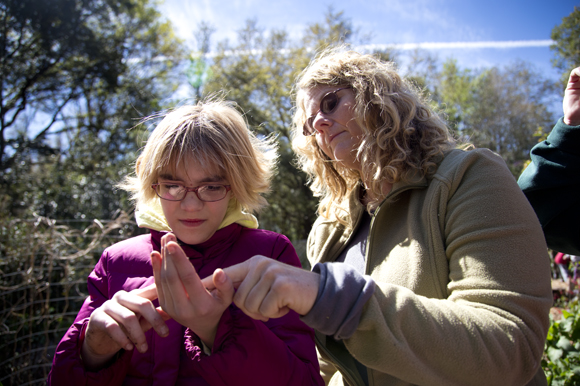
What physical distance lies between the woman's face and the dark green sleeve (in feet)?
2.94

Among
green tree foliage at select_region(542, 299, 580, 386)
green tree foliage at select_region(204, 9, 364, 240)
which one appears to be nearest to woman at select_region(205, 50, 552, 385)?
green tree foliage at select_region(542, 299, 580, 386)

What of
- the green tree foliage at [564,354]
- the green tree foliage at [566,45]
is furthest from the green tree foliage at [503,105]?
the green tree foliage at [564,354]

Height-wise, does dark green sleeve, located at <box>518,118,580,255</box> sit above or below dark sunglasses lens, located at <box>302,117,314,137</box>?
below

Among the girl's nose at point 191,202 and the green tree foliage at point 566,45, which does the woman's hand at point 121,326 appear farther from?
the green tree foliage at point 566,45

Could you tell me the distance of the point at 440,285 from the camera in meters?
1.37

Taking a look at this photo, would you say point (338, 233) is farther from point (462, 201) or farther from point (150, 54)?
point (150, 54)

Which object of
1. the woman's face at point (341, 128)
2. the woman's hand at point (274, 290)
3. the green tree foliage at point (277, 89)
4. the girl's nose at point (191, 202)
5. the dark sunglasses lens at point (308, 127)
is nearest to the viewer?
the woman's hand at point (274, 290)

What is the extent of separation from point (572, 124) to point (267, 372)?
1.74 metres

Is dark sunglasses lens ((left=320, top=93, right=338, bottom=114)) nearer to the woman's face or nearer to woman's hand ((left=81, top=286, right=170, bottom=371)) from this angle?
the woman's face

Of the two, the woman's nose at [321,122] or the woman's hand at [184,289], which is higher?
the woman's nose at [321,122]

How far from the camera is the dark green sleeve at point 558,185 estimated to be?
5.81ft

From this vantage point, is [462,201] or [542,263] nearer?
[542,263]

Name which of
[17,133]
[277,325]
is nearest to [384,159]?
[277,325]

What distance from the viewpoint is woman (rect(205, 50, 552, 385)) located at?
3.41ft
